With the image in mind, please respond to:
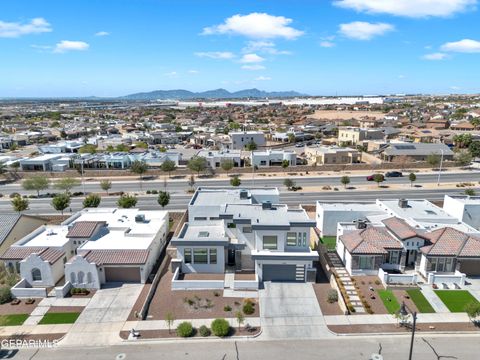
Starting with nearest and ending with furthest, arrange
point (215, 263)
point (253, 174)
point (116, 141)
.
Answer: point (215, 263), point (253, 174), point (116, 141)

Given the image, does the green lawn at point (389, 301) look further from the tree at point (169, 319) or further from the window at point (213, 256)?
the tree at point (169, 319)

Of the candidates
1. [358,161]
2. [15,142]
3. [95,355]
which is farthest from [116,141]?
[95,355]

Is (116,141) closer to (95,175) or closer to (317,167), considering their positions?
(95,175)

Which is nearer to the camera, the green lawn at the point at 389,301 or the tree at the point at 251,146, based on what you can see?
the green lawn at the point at 389,301

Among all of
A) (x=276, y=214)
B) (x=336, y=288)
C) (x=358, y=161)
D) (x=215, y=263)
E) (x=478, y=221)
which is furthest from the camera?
(x=358, y=161)

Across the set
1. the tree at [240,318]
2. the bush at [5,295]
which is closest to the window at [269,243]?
the tree at [240,318]

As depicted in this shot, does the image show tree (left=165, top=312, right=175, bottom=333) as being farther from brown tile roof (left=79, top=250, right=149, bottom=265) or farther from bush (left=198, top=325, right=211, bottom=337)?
→ brown tile roof (left=79, top=250, right=149, bottom=265)
